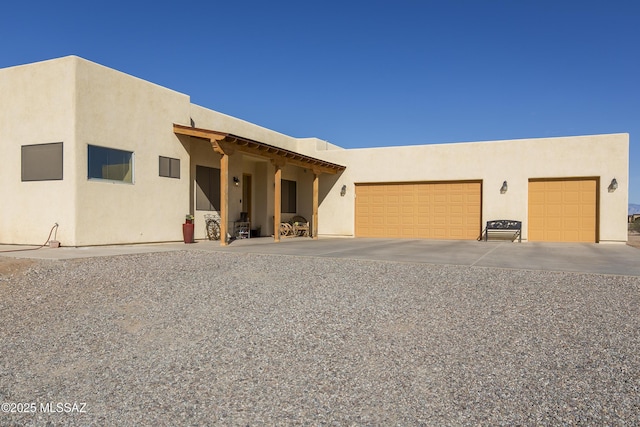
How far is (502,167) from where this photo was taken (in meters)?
15.8

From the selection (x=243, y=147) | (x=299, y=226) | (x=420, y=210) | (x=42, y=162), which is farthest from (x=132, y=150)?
(x=420, y=210)

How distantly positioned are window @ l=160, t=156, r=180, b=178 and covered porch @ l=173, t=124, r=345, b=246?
0.85m

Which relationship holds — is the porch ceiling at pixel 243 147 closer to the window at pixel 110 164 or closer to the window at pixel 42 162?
the window at pixel 110 164

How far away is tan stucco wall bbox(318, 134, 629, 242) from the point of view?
1465 cm

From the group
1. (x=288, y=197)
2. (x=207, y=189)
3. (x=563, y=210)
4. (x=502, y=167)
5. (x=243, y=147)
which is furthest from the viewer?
(x=288, y=197)

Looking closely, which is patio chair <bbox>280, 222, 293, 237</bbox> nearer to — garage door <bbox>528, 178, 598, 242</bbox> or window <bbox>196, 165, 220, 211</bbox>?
window <bbox>196, 165, 220, 211</bbox>

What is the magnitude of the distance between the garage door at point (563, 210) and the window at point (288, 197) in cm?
974

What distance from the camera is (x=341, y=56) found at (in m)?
19.4

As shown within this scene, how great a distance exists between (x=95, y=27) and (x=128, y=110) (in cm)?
376

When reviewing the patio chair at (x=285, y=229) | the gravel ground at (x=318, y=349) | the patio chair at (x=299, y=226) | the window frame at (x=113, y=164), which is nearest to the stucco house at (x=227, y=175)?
the window frame at (x=113, y=164)

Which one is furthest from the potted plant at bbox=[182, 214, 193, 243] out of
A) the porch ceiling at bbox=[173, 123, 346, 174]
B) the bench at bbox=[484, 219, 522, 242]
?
the bench at bbox=[484, 219, 522, 242]

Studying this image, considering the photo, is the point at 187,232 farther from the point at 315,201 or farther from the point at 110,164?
the point at 315,201

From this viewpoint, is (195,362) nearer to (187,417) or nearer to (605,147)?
(187,417)

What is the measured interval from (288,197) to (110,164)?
917 centimetres
